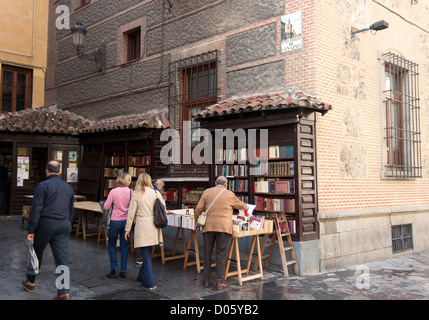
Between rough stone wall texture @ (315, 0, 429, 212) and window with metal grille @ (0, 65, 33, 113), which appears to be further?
window with metal grille @ (0, 65, 33, 113)

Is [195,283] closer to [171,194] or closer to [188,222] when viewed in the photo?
[188,222]

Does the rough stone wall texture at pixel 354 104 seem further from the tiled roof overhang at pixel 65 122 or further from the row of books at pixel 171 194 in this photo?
the tiled roof overhang at pixel 65 122

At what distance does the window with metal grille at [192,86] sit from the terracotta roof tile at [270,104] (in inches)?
59.5

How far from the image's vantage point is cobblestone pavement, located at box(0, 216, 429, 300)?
570 centimetres

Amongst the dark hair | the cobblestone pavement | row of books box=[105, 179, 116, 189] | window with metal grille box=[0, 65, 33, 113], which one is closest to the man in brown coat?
the cobblestone pavement

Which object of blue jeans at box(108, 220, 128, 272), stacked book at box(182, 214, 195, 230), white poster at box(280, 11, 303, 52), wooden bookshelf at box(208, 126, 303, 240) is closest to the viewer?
blue jeans at box(108, 220, 128, 272)

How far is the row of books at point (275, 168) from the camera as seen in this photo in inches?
297

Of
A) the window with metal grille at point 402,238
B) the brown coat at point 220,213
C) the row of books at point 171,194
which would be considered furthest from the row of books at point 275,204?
the window with metal grille at point 402,238

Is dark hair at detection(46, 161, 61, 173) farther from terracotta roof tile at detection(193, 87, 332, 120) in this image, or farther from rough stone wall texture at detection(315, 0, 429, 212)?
rough stone wall texture at detection(315, 0, 429, 212)

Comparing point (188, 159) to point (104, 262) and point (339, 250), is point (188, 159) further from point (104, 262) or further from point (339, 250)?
point (339, 250)

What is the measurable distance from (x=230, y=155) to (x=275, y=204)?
5.09 ft

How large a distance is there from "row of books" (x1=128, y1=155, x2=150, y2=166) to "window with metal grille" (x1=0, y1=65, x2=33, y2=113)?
763cm
